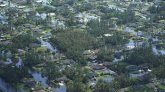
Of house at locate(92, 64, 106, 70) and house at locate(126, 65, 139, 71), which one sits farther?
house at locate(92, 64, 106, 70)

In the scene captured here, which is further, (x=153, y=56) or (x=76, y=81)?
(x=153, y=56)

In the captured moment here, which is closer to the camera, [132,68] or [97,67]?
[132,68]

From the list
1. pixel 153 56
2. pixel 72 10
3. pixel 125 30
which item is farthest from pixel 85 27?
pixel 153 56

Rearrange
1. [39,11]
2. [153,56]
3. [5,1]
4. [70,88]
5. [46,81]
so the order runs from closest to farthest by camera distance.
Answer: [70,88]
[46,81]
[153,56]
[39,11]
[5,1]

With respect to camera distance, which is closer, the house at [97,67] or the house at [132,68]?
the house at [132,68]

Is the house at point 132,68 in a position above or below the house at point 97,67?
above

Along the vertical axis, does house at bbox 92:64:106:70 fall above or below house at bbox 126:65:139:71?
below

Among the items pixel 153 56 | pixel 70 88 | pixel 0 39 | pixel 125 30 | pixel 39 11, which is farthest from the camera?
pixel 39 11

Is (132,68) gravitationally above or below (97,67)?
above

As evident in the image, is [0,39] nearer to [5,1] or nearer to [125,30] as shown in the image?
[125,30]
